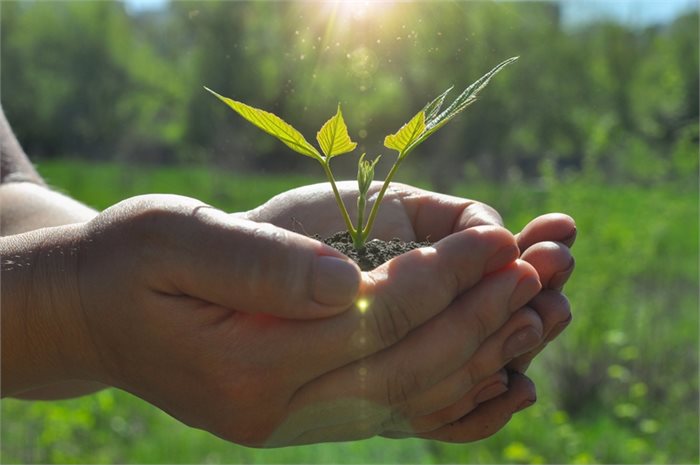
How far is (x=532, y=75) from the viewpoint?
9523mm

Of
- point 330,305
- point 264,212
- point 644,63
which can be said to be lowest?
point 330,305

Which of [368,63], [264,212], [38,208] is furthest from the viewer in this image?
[368,63]

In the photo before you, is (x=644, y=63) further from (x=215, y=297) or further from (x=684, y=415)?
(x=215, y=297)

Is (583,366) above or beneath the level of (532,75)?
beneath

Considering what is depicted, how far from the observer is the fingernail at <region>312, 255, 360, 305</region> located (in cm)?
130

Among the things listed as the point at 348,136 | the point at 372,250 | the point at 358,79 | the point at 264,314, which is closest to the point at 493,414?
the point at 372,250

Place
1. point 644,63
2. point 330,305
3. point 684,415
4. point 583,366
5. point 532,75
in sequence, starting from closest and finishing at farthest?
point 330,305, point 684,415, point 583,366, point 532,75, point 644,63

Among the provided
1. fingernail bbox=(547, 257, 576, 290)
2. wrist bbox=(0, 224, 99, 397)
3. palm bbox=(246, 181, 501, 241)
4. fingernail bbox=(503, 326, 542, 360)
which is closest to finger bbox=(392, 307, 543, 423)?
fingernail bbox=(503, 326, 542, 360)

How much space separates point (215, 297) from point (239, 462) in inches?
127

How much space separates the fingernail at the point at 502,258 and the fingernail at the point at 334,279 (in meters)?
0.27

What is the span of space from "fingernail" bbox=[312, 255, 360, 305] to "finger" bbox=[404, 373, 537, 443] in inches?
18.4

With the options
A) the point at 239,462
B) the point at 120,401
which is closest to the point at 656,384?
the point at 239,462

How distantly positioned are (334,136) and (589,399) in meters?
4.35

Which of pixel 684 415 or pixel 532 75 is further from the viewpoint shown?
pixel 532 75
